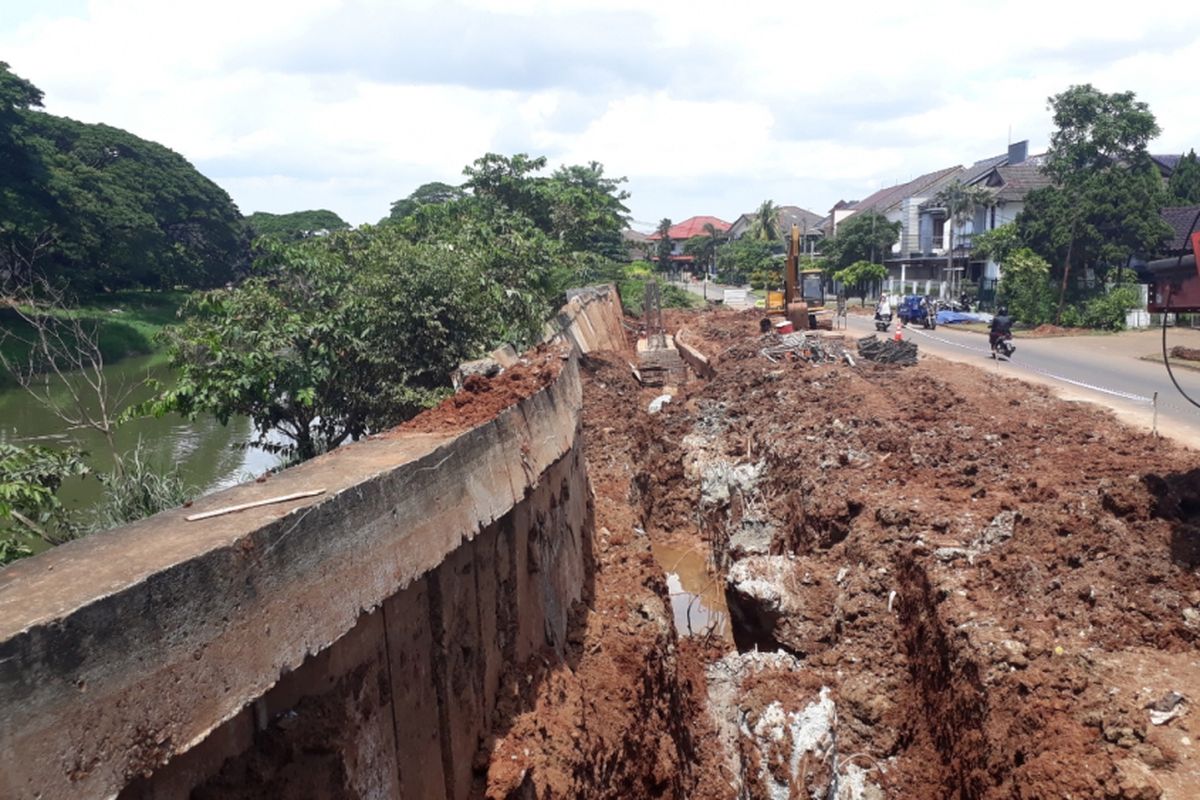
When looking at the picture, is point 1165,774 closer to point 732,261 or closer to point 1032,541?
point 1032,541

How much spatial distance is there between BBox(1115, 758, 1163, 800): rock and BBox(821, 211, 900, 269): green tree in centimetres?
5513

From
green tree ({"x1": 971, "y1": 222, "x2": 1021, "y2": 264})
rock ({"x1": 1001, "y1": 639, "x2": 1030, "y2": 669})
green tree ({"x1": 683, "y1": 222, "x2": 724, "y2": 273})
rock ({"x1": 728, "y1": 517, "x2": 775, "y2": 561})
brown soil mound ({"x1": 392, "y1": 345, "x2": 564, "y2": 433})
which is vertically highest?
green tree ({"x1": 683, "y1": 222, "x2": 724, "y2": 273})

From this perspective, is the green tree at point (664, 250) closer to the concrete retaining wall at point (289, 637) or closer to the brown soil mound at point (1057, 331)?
the brown soil mound at point (1057, 331)

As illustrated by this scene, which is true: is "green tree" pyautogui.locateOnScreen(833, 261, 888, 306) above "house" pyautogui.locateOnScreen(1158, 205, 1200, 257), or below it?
below

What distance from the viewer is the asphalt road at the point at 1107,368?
15.2 metres

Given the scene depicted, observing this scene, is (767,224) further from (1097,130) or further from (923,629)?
(923,629)

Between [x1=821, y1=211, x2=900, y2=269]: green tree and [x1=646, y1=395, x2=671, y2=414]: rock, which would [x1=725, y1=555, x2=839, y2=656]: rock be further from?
[x1=821, y1=211, x2=900, y2=269]: green tree

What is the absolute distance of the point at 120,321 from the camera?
3678cm

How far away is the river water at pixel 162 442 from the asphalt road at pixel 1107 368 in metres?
15.4

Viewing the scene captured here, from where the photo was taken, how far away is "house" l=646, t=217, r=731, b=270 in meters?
102

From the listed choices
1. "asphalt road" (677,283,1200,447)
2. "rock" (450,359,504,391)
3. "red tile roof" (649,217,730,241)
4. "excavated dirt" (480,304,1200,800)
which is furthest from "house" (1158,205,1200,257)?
"red tile roof" (649,217,730,241)

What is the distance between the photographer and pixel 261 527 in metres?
3.75

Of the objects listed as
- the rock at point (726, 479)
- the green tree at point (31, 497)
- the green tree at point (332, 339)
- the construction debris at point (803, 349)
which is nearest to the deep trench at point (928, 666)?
the rock at point (726, 479)

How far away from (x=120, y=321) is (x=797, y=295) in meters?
28.3
